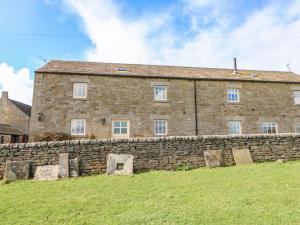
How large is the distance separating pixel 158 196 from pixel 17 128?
26.6m

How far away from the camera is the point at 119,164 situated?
373 inches

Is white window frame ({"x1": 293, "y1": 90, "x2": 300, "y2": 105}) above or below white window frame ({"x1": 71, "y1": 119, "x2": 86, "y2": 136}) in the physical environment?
above

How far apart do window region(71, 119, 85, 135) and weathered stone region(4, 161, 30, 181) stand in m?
7.42

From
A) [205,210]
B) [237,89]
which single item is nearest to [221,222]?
[205,210]

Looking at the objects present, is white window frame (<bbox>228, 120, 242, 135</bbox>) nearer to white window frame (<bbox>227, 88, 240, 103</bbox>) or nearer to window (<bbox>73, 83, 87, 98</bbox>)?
white window frame (<bbox>227, 88, 240, 103</bbox>)

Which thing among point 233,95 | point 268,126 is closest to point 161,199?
point 233,95

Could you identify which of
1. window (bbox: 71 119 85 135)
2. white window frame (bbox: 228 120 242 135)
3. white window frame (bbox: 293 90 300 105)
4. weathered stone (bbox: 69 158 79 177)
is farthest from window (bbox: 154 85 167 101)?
white window frame (bbox: 293 90 300 105)

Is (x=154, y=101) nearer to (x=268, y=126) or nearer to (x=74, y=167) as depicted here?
(x=268, y=126)

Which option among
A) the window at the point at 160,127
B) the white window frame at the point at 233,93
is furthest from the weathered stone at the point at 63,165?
the white window frame at the point at 233,93

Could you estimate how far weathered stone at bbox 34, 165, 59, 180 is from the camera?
8695 millimetres

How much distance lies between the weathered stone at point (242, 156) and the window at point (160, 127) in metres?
7.09

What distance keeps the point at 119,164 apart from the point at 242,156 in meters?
5.20

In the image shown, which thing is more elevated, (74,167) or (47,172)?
(74,167)

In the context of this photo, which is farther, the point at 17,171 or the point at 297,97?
the point at 297,97
